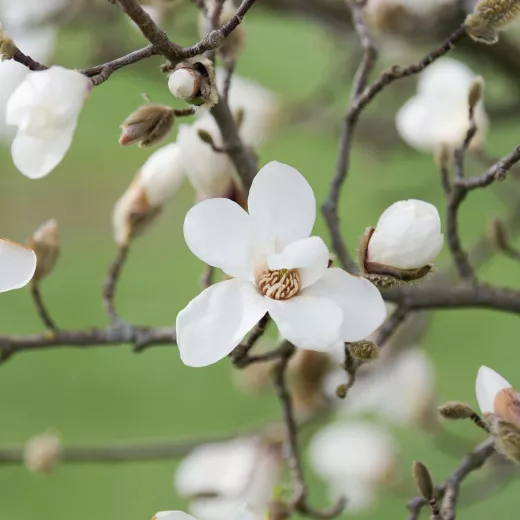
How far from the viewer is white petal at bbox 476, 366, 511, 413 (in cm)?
38

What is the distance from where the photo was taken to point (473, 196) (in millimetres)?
2012

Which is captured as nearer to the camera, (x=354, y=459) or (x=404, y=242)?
(x=404, y=242)

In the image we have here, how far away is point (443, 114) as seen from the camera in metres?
0.59

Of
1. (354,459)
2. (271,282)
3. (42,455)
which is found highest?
(271,282)

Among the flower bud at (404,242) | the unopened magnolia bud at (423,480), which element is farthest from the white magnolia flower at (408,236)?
the unopened magnolia bud at (423,480)

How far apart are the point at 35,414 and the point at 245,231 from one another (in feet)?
5.06

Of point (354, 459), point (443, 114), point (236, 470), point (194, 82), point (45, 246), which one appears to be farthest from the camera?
point (354, 459)

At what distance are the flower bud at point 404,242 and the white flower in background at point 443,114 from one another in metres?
0.20

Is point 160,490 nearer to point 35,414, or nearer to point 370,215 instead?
point 35,414

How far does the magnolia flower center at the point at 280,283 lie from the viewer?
1.22ft

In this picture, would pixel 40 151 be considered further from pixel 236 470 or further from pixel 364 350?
pixel 236 470

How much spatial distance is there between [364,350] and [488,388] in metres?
0.06

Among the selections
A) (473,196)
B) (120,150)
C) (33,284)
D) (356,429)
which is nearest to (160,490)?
(356,429)

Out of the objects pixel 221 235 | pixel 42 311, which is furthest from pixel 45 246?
pixel 221 235
